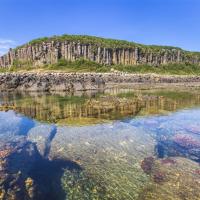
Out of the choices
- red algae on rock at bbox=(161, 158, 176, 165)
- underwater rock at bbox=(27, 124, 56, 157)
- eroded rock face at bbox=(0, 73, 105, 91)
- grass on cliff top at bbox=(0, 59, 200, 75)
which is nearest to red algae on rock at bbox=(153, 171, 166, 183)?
red algae on rock at bbox=(161, 158, 176, 165)

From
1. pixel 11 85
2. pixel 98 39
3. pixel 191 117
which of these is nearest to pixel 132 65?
pixel 98 39

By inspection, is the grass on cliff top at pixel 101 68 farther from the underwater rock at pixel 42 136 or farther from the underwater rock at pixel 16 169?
the underwater rock at pixel 16 169

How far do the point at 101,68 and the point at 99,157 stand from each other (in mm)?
72462

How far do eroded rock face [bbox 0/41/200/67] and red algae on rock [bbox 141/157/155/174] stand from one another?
7653 centimetres

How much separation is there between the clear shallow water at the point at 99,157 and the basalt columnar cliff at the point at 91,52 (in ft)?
225

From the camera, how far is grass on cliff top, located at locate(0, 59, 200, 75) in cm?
8225

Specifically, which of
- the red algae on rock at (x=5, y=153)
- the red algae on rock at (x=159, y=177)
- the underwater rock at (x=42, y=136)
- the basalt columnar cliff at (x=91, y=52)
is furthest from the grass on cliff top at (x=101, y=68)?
the red algae on rock at (x=159, y=177)

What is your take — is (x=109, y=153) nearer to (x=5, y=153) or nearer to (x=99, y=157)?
(x=99, y=157)

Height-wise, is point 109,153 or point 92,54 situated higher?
point 92,54

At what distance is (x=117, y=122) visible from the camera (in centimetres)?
1781

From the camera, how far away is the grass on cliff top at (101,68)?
82250mm

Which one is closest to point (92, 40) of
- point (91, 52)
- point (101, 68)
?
point (91, 52)

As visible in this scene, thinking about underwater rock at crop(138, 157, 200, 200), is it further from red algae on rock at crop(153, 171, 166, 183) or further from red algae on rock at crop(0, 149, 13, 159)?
red algae on rock at crop(0, 149, 13, 159)

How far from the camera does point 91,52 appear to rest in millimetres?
86812
